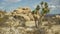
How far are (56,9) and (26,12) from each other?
96 cm

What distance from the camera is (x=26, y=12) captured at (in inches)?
264

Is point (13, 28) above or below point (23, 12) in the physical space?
below

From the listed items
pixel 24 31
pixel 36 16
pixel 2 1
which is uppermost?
pixel 2 1

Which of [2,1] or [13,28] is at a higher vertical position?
[2,1]

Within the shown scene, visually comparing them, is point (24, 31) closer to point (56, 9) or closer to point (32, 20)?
point (32, 20)

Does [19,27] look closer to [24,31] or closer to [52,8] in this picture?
[24,31]

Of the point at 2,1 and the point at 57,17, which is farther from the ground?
the point at 2,1

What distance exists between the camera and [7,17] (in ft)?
21.6

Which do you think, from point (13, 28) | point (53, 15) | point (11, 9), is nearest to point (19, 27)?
point (13, 28)

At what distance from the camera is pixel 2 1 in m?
6.55

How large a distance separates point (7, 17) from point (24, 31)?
69 cm

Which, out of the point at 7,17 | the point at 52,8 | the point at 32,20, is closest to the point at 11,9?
the point at 7,17

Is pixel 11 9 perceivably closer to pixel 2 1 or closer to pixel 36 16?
pixel 2 1

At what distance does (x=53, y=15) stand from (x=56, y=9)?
21 centimetres
